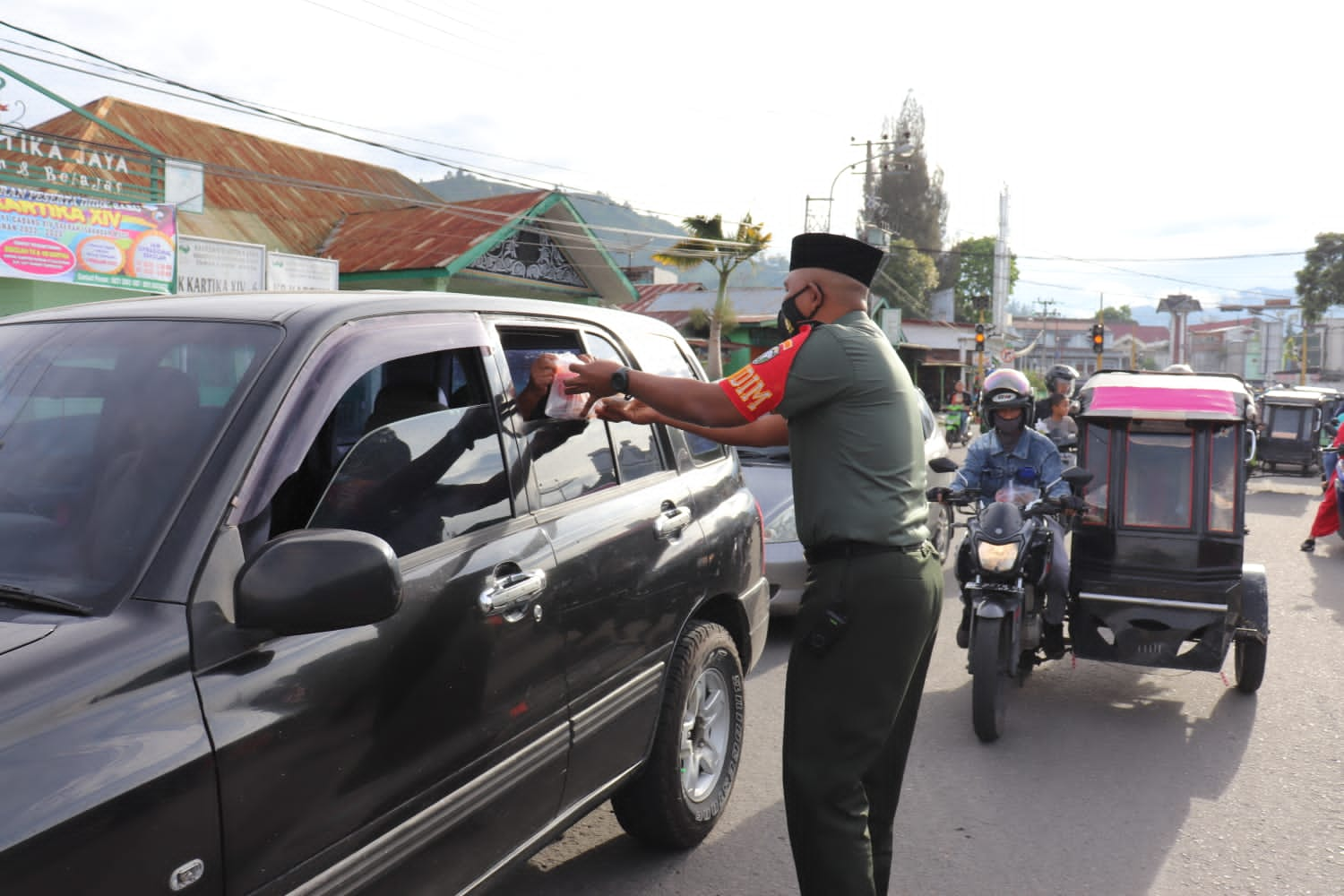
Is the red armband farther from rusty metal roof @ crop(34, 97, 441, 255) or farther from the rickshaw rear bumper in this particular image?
rusty metal roof @ crop(34, 97, 441, 255)

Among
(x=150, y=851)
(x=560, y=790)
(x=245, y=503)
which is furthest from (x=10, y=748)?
(x=560, y=790)

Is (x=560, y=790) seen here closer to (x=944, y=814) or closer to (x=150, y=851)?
(x=150, y=851)

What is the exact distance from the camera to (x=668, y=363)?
4.22 m

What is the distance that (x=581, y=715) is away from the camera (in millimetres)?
3043

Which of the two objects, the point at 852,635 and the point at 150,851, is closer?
the point at 150,851

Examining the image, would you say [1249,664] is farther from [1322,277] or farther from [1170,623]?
[1322,277]

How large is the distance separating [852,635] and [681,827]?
1.31 meters

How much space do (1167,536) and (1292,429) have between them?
17.7 meters

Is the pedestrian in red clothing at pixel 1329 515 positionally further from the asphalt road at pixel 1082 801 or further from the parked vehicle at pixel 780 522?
the asphalt road at pixel 1082 801

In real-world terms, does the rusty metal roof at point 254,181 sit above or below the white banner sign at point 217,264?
above

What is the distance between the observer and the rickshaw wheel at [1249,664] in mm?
5965

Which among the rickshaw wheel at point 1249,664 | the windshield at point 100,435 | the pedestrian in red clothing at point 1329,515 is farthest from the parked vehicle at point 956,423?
the windshield at point 100,435

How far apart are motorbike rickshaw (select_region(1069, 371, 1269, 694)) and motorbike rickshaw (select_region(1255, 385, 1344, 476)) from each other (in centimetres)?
1686

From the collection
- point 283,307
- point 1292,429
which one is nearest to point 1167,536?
point 283,307
